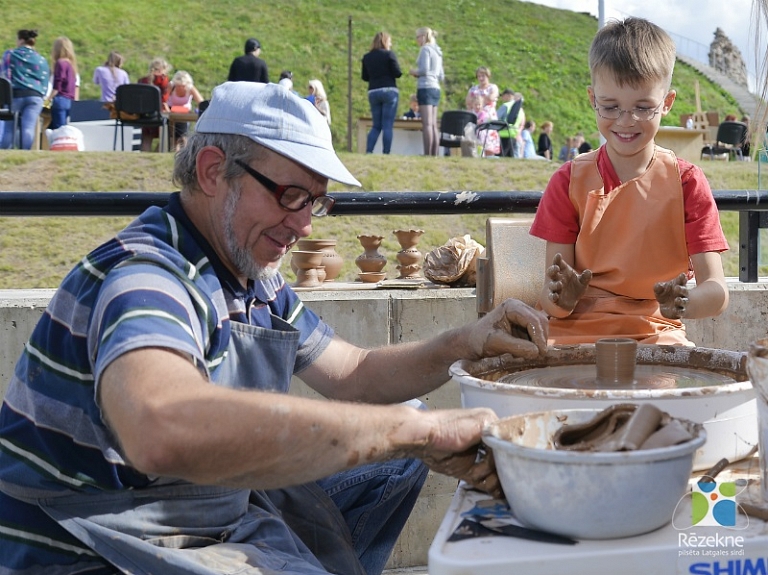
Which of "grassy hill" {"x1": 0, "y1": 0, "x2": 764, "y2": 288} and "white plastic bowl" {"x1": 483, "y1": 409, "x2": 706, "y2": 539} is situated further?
"grassy hill" {"x1": 0, "y1": 0, "x2": 764, "y2": 288}

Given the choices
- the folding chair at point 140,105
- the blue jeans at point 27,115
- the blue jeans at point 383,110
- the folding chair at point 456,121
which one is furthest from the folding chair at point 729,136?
the blue jeans at point 27,115

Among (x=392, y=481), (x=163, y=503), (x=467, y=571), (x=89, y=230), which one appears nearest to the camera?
(x=467, y=571)

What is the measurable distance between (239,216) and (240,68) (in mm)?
8877

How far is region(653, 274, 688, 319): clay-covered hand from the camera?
84.6 inches

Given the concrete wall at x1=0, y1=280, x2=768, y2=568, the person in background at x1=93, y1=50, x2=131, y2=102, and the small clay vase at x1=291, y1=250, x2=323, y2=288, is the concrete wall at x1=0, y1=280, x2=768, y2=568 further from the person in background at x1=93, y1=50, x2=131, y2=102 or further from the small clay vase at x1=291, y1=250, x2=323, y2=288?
the person in background at x1=93, y1=50, x2=131, y2=102

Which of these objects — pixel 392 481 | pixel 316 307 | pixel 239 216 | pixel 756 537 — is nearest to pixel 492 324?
pixel 392 481

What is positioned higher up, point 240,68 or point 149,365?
point 240,68

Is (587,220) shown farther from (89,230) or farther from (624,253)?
(89,230)

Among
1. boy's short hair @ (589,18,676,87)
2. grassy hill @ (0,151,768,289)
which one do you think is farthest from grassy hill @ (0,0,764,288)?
boy's short hair @ (589,18,676,87)

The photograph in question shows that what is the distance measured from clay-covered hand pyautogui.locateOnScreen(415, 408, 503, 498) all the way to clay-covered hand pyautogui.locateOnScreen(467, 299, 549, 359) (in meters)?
0.57

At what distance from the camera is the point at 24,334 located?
3061 mm

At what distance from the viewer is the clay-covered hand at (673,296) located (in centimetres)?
215

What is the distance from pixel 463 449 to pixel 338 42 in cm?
3246

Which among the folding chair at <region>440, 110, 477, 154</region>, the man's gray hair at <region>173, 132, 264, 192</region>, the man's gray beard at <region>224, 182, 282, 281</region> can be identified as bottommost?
the man's gray beard at <region>224, 182, 282, 281</region>
